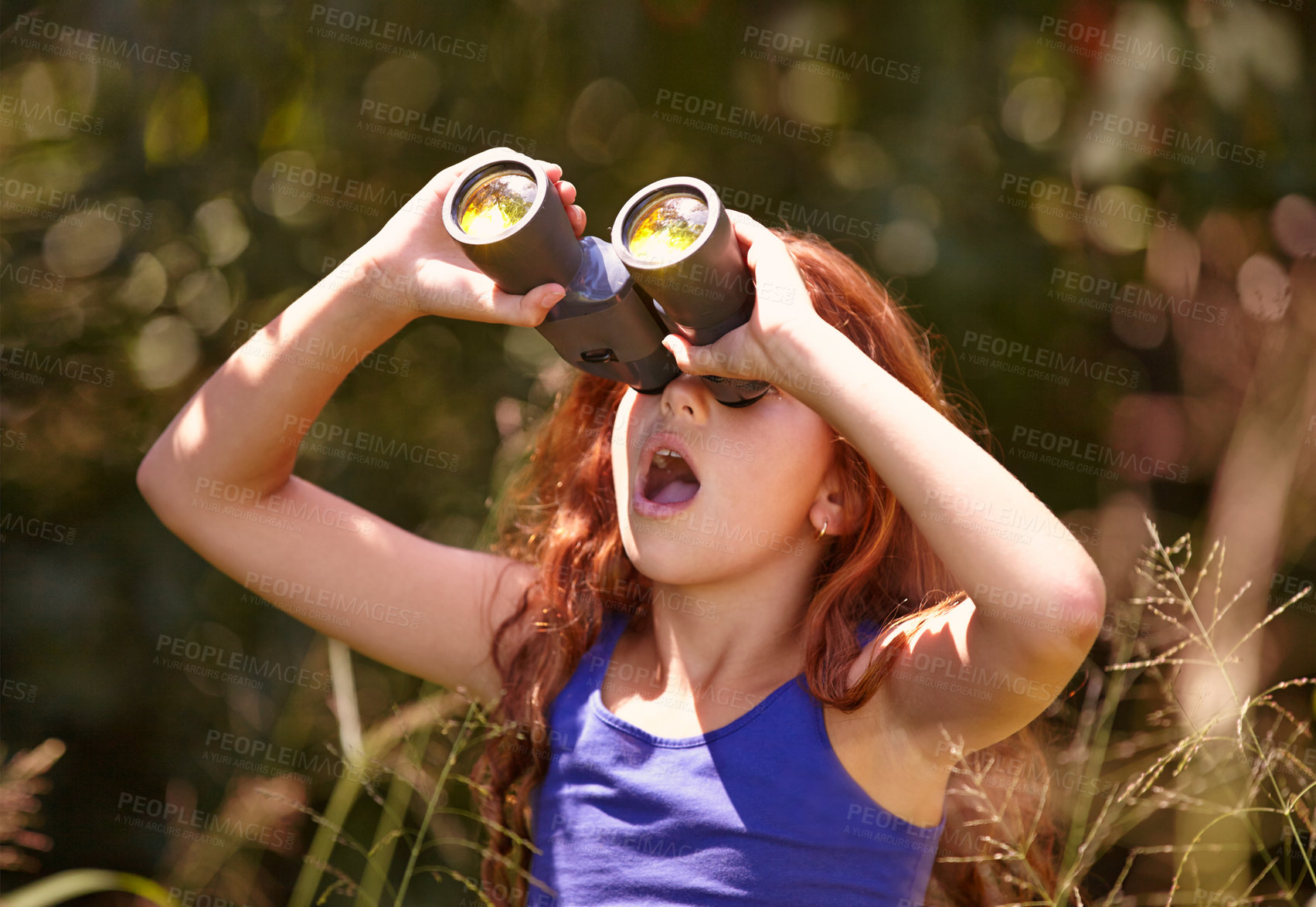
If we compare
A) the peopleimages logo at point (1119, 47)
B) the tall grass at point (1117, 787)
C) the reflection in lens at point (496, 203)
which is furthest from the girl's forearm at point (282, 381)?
the peopleimages logo at point (1119, 47)

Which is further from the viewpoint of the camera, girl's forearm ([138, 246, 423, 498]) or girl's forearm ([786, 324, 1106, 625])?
girl's forearm ([138, 246, 423, 498])

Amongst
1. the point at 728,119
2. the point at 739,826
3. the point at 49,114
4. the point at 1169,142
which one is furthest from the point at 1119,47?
the point at 49,114

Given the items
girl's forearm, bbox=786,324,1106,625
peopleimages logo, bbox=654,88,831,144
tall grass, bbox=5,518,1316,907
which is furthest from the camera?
peopleimages logo, bbox=654,88,831,144

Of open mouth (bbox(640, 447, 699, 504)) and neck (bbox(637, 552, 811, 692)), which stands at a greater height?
open mouth (bbox(640, 447, 699, 504))

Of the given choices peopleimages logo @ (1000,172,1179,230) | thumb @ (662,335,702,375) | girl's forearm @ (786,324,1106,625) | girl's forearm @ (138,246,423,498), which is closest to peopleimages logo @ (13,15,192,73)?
girl's forearm @ (138,246,423,498)

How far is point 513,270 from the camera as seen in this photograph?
1.06 meters

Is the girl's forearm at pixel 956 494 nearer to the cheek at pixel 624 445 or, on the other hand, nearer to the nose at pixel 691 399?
the nose at pixel 691 399

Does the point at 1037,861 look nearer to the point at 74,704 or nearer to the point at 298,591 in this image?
the point at 298,591

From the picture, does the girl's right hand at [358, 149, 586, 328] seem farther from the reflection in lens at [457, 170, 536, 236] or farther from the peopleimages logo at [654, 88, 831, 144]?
the peopleimages logo at [654, 88, 831, 144]

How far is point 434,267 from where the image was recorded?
1.22 metres

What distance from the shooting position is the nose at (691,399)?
1.22 m

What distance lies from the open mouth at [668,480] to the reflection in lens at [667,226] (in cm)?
30

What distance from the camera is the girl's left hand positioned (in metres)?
1.05

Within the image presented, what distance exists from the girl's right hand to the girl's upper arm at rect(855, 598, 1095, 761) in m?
0.53
